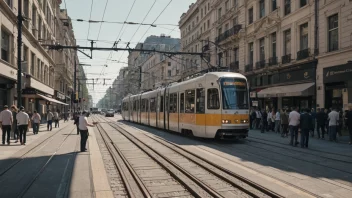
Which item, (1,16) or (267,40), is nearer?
(1,16)

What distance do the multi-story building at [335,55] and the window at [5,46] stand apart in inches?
841

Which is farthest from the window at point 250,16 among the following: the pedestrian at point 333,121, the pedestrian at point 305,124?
the pedestrian at point 305,124

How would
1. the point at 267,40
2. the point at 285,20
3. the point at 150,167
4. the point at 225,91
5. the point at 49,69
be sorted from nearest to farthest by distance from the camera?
1. the point at 150,167
2. the point at 225,91
3. the point at 285,20
4. the point at 267,40
5. the point at 49,69

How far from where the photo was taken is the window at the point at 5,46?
22.3 metres

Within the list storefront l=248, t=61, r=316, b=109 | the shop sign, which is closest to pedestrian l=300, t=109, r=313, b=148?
the shop sign

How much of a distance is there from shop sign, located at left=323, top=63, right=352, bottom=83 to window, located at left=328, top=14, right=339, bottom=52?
4.88ft

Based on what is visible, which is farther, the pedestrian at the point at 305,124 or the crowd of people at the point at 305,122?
the crowd of people at the point at 305,122

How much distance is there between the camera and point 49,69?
144 feet

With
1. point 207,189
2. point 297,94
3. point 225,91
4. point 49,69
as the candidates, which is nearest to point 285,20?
point 297,94

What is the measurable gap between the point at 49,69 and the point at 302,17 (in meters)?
31.8

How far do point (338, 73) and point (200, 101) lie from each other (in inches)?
416

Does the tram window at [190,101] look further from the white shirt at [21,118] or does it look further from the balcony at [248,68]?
the balcony at [248,68]

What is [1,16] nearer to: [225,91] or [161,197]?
[225,91]

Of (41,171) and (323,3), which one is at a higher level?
(323,3)
